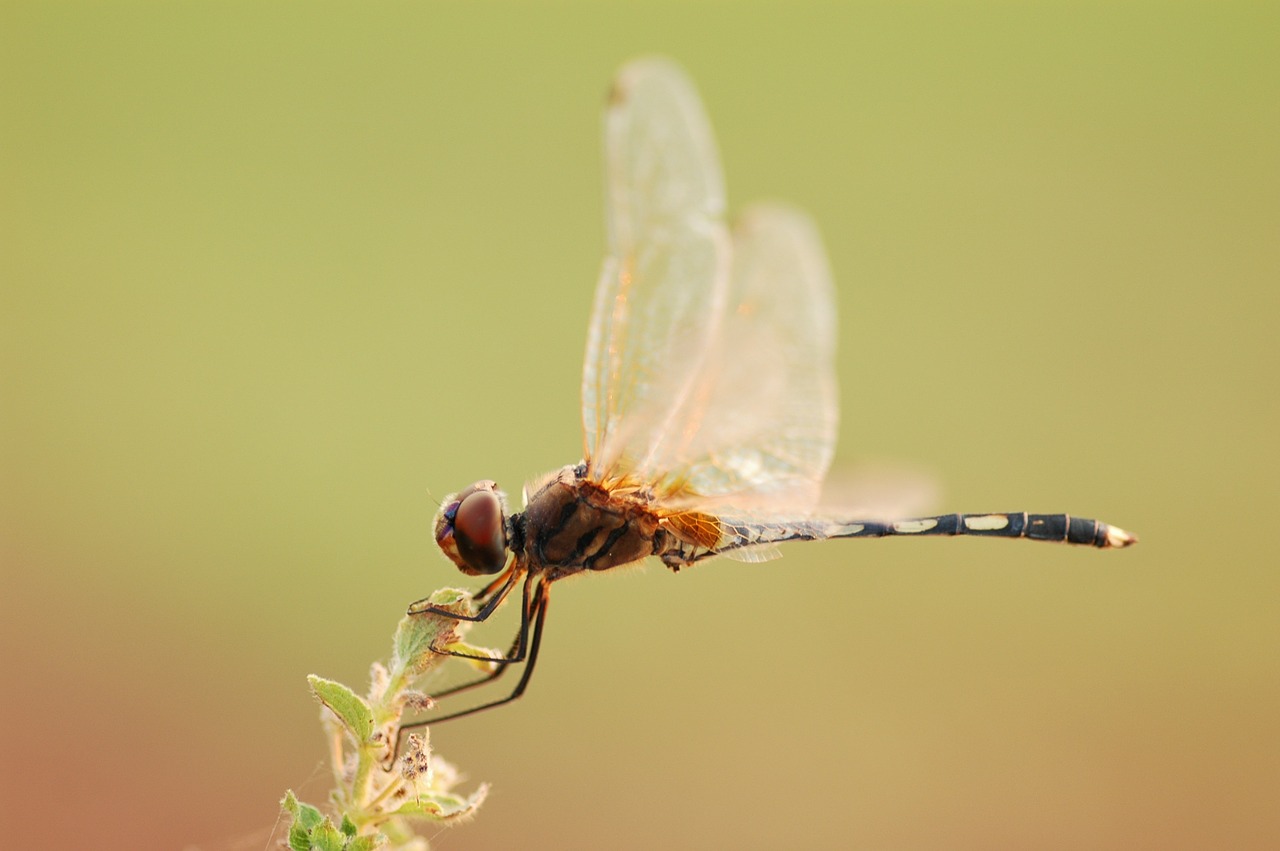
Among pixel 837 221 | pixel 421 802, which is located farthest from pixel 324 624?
pixel 837 221

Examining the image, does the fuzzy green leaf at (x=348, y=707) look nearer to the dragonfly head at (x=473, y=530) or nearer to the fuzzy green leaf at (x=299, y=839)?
the fuzzy green leaf at (x=299, y=839)

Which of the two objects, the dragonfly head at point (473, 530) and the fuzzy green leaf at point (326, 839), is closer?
the fuzzy green leaf at point (326, 839)

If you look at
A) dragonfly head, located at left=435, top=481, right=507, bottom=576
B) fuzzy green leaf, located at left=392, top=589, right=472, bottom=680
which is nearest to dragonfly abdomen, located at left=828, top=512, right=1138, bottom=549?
dragonfly head, located at left=435, top=481, right=507, bottom=576

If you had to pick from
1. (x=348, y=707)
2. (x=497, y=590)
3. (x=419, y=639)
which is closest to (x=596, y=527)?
(x=497, y=590)

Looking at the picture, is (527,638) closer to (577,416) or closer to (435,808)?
(435,808)

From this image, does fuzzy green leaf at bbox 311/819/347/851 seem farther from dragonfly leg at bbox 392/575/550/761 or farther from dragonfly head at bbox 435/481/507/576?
dragonfly head at bbox 435/481/507/576

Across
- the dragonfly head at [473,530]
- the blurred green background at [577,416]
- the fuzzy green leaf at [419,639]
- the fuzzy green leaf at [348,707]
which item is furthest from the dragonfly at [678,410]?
the blurred green background at [577,416]
